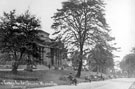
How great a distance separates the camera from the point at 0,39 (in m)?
29.8

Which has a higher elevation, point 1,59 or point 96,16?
point 96,16

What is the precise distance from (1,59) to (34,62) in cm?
434

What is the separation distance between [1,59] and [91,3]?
18551 mm

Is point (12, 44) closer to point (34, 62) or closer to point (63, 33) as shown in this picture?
point (34, 62)

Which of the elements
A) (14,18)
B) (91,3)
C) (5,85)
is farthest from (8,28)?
(91,3)

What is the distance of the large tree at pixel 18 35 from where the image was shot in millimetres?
30250

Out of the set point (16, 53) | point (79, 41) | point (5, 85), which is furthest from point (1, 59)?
point (79, 41)

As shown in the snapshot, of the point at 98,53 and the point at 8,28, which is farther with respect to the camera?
the point at 98,53

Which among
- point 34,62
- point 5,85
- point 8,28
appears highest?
point 8,28

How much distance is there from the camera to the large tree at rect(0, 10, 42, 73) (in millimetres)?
30250

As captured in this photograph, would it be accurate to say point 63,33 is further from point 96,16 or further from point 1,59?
point 1,59

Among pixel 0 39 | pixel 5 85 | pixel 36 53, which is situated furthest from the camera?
pixel 36 53

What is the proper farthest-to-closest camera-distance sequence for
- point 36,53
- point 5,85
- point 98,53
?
point 98,53, point 36,53, point 5,85

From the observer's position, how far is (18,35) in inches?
1195
